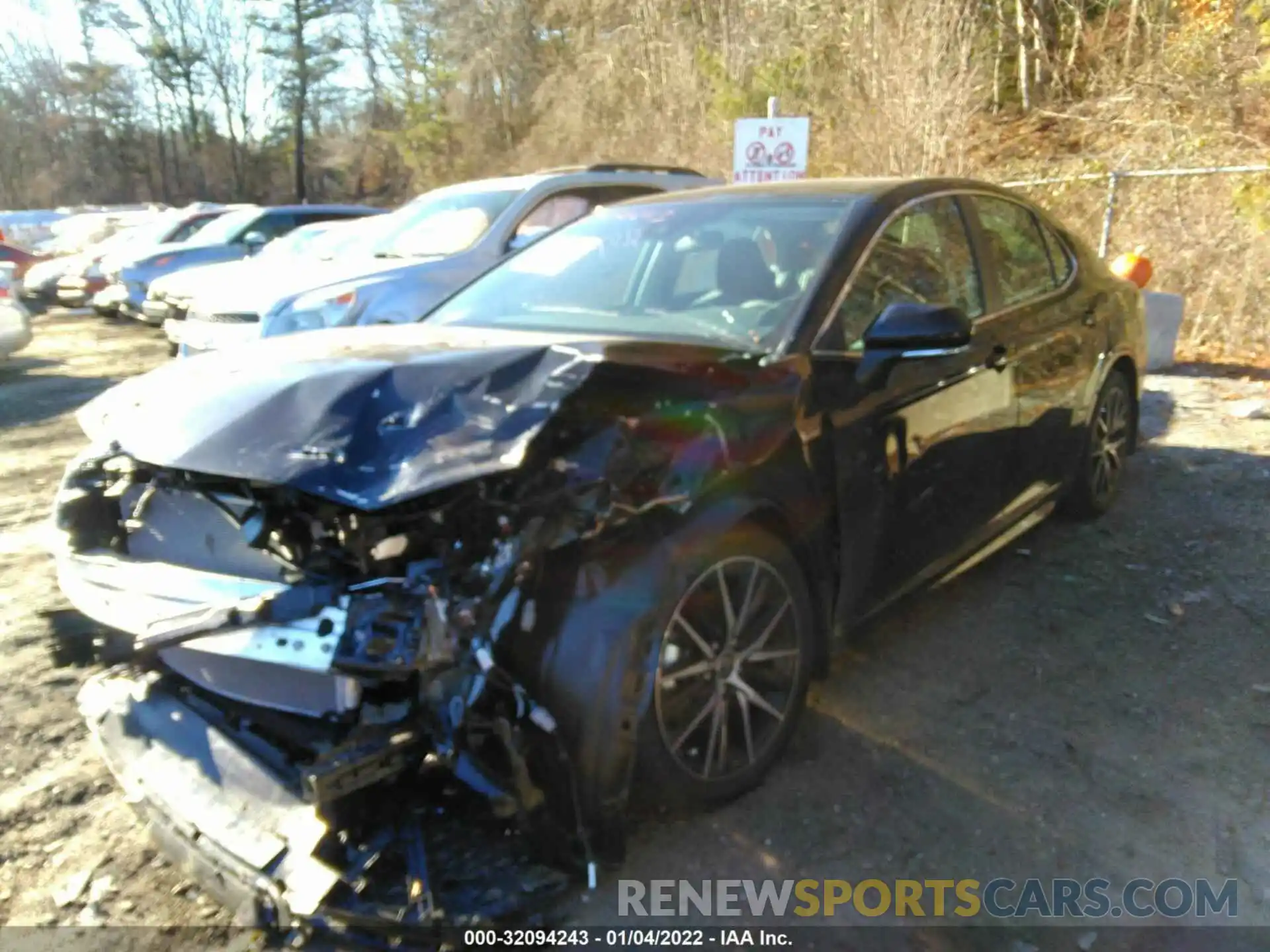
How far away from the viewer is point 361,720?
229 centimetres

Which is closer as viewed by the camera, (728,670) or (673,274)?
(728,670)

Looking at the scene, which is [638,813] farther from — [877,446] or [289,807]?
[877,446]

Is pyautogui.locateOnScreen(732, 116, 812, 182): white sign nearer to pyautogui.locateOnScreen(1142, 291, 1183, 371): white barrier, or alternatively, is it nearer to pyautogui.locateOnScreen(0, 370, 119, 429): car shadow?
Result: pyautogui.locateOnScreen(1142, 291, 1183, 371): white barrier

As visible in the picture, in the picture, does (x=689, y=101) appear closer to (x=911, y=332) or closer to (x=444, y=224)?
(x=444, y=224)

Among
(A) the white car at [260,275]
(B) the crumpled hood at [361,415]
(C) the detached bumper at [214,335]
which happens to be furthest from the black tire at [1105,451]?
(C) the detached bumper at [214,335]

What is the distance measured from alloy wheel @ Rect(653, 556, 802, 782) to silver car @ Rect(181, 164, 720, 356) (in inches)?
172

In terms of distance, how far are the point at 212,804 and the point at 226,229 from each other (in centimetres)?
1352

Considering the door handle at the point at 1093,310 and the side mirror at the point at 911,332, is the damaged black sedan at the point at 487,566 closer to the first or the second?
the side mirror at the point at 911,332

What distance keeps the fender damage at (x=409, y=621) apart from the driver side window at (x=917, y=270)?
848 mm

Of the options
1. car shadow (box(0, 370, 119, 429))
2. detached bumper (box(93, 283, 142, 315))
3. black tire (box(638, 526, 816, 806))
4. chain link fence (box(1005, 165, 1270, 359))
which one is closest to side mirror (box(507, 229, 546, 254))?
car shadow (box(0, 370, 119, 429))

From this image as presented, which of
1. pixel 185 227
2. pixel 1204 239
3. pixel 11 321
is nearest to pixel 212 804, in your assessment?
pixel 1204 239

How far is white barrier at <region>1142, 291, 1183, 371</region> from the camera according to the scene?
28.6ft

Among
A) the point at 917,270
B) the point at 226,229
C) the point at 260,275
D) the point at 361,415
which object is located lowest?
the point at 361,415

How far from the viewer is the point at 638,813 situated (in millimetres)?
2633
